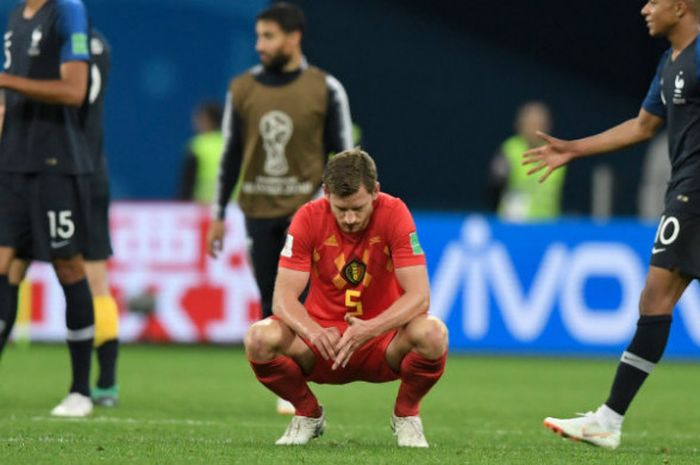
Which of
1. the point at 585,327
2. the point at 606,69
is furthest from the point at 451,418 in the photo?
the point at 606,69

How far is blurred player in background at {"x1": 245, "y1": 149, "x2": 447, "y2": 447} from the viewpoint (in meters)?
6.63

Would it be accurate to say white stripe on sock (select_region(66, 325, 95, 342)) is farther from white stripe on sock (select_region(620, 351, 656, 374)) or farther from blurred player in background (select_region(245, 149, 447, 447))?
white stripe on sock (select_region(620, 351, 656, 374))

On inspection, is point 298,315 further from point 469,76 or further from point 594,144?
point 469,76

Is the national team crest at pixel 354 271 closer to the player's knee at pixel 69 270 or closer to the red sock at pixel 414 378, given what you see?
the red sock at pixel 414 378

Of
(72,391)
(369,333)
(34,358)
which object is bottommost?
(34,358)

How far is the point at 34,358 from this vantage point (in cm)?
1300

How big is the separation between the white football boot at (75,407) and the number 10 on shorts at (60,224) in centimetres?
85

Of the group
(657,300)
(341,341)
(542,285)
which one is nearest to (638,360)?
(657,300)

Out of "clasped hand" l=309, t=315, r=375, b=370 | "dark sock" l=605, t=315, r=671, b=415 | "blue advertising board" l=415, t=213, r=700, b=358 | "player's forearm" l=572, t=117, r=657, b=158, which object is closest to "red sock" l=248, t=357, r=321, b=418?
"clasped hand" l=309, t=315, r=375, b=370

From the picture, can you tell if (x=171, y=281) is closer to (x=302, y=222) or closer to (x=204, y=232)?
(x=204, y=232)

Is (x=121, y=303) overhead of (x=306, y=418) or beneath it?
beneath

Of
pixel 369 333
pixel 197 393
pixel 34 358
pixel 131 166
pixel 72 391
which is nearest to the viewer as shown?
pixel 369 333

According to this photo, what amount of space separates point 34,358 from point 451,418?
5.06 m

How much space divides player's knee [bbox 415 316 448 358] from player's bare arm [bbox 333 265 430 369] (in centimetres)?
6
